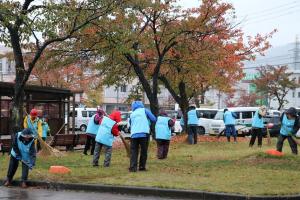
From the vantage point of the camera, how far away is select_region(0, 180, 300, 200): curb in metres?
9.68

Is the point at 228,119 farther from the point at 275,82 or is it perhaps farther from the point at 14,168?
the point at 275,82

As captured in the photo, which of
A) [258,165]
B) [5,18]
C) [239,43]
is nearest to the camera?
[258,165]

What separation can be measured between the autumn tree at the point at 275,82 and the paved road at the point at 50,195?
51168mm

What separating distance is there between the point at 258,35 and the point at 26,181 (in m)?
25.6

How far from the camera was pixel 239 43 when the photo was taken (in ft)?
105

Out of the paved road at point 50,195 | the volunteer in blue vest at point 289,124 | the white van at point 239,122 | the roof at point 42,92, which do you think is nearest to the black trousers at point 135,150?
the paved road at point 50,195

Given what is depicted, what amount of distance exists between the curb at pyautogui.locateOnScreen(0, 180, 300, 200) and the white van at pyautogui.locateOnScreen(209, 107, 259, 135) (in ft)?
75.5

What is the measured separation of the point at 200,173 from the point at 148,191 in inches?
94.5

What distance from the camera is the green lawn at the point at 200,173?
34.9 ft

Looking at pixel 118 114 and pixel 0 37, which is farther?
pixel 0 37

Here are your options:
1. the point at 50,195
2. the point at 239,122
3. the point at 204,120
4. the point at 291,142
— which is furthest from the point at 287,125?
the point at 239,122

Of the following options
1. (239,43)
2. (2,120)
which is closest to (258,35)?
(239,43)

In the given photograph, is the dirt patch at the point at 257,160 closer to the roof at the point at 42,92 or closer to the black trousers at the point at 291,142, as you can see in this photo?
the black trousers at the point at 291,142

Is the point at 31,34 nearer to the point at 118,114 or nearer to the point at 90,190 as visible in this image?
the point at 118,114
